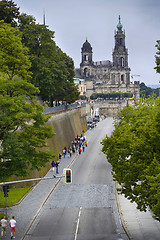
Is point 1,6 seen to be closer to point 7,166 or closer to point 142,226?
point 7,166

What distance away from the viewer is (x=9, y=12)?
62344mm

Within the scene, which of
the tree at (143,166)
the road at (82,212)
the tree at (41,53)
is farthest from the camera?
the tree at (41,53)

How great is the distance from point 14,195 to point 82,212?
22.6 feet

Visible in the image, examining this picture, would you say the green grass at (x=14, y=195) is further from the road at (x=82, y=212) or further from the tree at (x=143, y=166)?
the tree at (x=143, y=166)

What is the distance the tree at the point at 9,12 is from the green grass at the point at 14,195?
102 ft

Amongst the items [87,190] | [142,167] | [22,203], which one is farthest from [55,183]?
[142,167]

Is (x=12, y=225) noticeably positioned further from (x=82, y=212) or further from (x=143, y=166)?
(x=143, y=166)

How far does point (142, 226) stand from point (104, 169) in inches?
856

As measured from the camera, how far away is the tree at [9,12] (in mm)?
61572

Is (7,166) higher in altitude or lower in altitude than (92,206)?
higher

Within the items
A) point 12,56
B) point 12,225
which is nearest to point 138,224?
point 12,225

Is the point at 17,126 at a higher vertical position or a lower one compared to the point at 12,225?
higher

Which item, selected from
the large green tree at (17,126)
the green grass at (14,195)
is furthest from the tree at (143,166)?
the green grass at (14,195)

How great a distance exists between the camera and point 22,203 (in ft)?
116
